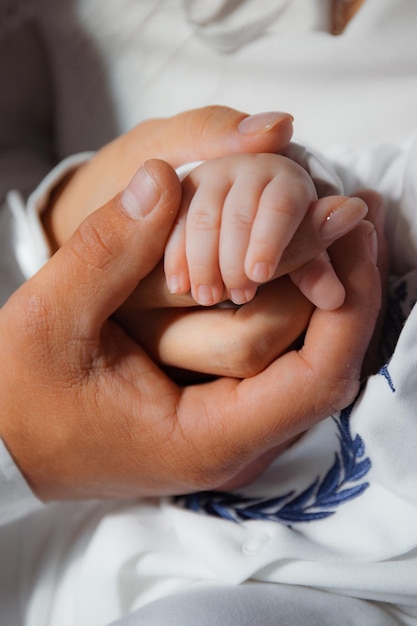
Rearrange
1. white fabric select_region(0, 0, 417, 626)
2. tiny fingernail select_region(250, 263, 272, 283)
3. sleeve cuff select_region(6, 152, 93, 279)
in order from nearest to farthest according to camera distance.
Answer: tiny fingernail select_region(250, 263, 272, 283) → white fabric select_region(0, 0, 417, 626) → sleeve cuff select_region(6, 152, 93, 279)

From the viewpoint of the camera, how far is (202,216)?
455mm

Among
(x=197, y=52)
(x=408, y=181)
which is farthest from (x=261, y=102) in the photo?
(x=408, y=181)

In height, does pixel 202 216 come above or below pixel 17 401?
above

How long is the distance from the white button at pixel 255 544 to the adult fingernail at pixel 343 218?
25 centimetres

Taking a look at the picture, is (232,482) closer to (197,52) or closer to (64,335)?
(64,335)

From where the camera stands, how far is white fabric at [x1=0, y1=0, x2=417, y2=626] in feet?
1.73

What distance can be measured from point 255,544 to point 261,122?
0.31 meters

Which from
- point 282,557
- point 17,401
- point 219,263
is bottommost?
point 282,557

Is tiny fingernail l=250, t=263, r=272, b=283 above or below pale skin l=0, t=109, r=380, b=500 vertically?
above

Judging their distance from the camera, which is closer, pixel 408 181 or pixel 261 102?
pixel 408 181

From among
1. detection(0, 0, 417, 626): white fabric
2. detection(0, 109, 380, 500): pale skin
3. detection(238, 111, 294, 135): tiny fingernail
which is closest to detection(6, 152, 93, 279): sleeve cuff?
detection(0, 0, 417, 626): white fabric

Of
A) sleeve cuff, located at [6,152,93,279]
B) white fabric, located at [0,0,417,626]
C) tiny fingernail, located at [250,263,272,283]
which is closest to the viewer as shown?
tiny fingernail, located at [250,263,272,283]

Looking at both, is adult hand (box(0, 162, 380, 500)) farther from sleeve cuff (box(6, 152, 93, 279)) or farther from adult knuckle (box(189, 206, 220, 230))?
sleeve cuff (box(6, 152, 93, 279))

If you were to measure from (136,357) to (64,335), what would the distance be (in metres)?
0.06
